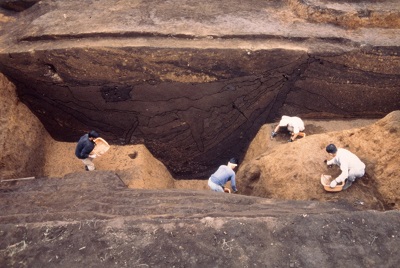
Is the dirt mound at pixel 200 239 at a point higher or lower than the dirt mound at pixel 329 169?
higher

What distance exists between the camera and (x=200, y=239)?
1.99m

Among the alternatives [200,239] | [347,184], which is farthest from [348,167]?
[200,239]

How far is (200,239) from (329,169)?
2022 mm

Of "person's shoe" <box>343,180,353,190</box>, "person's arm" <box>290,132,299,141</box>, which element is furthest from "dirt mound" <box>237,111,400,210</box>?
"person's arm" <box>290,132,299,141</box>

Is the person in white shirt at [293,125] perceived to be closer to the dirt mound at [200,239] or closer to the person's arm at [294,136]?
the person's arm at [294,136]

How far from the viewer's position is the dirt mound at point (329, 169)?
3070mm

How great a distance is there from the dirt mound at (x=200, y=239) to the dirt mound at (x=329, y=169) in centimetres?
98

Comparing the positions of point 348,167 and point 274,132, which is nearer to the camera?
point 348,167

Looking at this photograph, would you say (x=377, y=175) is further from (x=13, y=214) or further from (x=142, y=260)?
(x=13, y=214)

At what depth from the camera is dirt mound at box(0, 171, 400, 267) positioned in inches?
75.4

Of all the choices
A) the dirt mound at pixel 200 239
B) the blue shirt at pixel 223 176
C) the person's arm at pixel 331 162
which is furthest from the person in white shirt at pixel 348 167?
the blue shirt at pixel 223 176

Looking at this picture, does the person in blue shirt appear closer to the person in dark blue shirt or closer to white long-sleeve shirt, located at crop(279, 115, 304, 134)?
white long-sleeve shirt, located at crop(279, 115, 304, 134)

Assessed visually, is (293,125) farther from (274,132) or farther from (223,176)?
(223,176)

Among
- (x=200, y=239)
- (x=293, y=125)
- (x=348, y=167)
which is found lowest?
(x=293, y=125)
